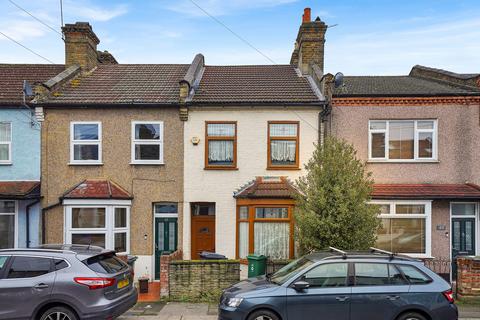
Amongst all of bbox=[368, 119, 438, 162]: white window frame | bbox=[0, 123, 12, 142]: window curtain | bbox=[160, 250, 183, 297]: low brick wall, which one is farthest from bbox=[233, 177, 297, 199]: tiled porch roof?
bbox=[0, 123, 12, 142]: window curtain

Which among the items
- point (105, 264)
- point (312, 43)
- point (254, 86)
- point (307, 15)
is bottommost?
point (105, 264)

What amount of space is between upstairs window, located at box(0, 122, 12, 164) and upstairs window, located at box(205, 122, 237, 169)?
6.61 metres

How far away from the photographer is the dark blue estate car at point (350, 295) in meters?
6.91

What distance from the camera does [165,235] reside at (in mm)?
13055

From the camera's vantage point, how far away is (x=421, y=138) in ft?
42.4

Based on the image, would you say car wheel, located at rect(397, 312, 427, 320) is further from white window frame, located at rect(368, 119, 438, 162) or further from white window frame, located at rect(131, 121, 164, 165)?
white window frame, located at rect(131, 121, 164, 165)

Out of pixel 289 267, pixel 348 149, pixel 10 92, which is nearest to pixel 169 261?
pixel 289 267

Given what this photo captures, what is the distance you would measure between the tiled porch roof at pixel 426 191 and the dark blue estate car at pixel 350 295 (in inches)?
A: 203

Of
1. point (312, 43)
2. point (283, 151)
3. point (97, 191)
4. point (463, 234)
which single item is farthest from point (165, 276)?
point (312, 43)

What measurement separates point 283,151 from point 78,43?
923 centimetres

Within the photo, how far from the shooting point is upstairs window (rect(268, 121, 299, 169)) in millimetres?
12922

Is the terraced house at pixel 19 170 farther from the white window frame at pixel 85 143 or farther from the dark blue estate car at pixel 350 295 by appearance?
the dark blue estate car at pixel 350 295

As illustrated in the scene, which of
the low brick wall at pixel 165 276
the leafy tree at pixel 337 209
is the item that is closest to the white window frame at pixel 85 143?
the low brick wall at pixel 165 276

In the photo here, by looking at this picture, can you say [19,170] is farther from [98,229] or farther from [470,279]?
[470,279]
